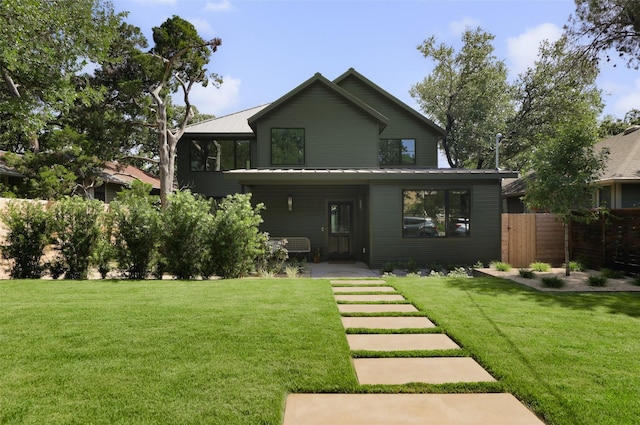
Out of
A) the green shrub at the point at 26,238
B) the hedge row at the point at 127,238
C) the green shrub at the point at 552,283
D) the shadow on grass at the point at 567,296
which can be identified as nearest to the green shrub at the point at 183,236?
the hedge row at the point at 127,238

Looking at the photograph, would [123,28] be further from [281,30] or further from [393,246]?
[393,246]

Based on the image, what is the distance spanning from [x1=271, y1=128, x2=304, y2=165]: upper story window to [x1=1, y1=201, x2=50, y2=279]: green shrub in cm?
760

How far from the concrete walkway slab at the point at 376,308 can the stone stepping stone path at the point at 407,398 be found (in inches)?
25.4

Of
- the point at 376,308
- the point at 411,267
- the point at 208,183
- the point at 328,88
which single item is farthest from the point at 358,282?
the point at 208,183

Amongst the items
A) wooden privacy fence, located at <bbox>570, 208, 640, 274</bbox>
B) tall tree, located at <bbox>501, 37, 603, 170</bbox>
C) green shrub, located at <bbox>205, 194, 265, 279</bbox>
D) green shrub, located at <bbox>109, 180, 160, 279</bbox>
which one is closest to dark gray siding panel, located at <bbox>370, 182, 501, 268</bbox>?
wooden privacy fence, located at <bbox>570, 208, 640, 274</bbox>

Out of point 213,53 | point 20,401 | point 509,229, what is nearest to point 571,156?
point 509,229

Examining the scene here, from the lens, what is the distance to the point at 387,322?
498 cm

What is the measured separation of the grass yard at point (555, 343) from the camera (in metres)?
2.71

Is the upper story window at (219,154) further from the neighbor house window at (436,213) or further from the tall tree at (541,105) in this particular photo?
the tall tree at (541,105)

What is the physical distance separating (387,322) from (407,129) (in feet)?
41.9

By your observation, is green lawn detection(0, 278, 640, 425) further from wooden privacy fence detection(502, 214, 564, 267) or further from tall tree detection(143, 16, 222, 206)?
tall tree detection(143, 16, 222, 206)

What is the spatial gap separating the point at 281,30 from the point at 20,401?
10844 millimetres

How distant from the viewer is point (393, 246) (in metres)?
12.1

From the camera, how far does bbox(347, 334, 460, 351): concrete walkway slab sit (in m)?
3.94
